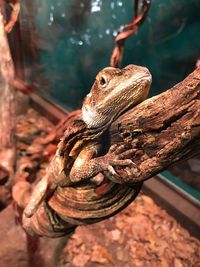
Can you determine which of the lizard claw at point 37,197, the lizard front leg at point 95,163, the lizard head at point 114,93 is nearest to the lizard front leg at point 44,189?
the lizard claw at point 37,197

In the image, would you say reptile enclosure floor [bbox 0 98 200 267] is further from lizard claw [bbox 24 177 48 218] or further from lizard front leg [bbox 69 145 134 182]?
lizard front leg [bbox 69 145 134 182]

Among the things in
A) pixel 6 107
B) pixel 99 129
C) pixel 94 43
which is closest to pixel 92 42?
pixel 94 43

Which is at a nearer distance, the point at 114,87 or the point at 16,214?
→ the point at 114,87

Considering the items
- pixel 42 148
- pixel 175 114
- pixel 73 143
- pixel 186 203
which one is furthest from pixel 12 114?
pixel 175 114

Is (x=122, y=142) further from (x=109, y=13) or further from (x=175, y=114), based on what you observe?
(x=109, y=13)

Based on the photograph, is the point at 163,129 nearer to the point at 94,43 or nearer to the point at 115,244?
the point at 115,244
